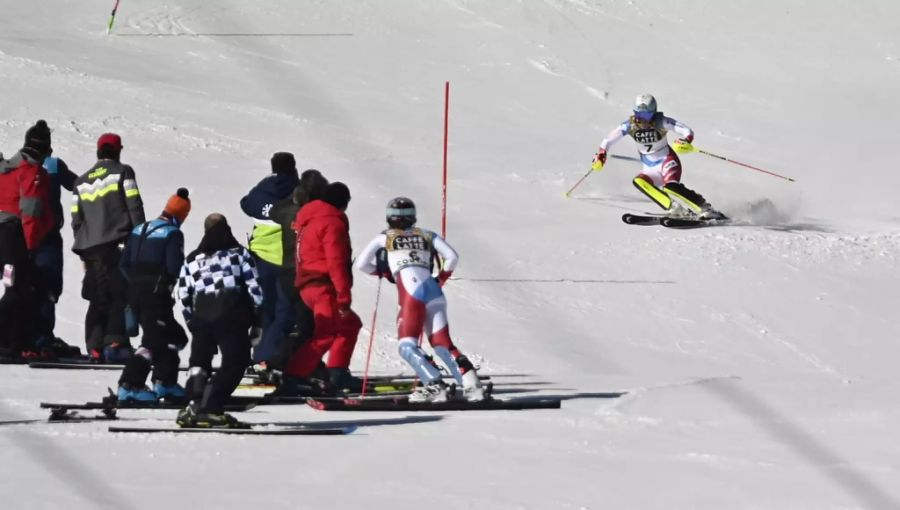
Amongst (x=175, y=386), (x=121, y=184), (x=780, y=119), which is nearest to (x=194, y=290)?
(x=175, y=386)

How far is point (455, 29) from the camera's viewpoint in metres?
28.3

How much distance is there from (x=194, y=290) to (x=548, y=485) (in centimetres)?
246

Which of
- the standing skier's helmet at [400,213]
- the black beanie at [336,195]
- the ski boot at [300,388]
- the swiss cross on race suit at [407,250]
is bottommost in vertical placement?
the ski boot at [300,388]

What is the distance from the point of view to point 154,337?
9.88 m

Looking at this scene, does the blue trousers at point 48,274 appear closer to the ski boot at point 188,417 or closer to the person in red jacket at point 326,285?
the person in red jacket at point 326,285

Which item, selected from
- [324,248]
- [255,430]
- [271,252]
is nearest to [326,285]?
[324,248]

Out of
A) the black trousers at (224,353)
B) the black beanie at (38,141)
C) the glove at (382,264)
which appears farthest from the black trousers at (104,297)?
the black trousers at (224,353)

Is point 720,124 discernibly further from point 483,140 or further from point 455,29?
point 455,29

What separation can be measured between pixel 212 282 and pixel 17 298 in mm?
3124

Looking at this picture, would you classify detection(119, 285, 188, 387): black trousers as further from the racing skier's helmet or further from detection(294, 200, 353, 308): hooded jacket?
the racing skier's helmet

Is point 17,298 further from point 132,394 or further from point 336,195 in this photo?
point 336,195

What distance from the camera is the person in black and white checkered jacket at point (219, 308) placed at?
29.3 ft

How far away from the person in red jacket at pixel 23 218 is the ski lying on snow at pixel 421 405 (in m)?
2.67

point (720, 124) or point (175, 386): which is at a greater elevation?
point (720, 124)
